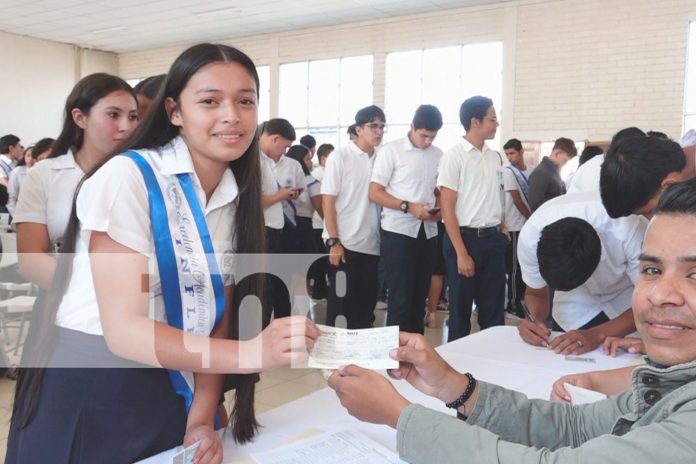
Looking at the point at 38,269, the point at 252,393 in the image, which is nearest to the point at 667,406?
the point at 252,393

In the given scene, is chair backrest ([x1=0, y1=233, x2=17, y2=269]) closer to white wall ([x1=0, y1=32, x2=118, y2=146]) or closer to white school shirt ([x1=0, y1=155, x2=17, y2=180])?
white school shirt ([x1=0, y1=155, x2=17, y2=180])

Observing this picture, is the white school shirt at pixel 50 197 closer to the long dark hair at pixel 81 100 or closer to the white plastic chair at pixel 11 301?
the long dark hair at pixel 81 100

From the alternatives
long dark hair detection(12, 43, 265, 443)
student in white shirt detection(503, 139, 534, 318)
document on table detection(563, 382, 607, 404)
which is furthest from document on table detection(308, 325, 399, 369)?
student in white shirt detection(503, 139, 534, 318)

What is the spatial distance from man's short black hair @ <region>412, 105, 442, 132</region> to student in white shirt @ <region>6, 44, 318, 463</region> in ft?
9.00

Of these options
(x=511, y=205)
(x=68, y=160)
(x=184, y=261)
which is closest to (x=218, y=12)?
(x=511, y=205)

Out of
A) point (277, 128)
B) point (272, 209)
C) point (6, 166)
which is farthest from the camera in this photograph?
point (6, 166)

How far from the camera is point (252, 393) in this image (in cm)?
136

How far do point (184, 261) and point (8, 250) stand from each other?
3389 mm

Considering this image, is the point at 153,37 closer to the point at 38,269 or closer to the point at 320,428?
the point at 38,269

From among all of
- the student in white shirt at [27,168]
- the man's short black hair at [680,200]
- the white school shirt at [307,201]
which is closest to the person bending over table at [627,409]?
the man's short black hair at [680,200]

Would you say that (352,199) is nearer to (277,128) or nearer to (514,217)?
(277,128)

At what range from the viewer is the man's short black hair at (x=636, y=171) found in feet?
6.40

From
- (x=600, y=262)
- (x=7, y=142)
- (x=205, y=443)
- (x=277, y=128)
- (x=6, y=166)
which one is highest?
(x=7, y=142)

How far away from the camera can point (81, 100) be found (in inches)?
83.7
